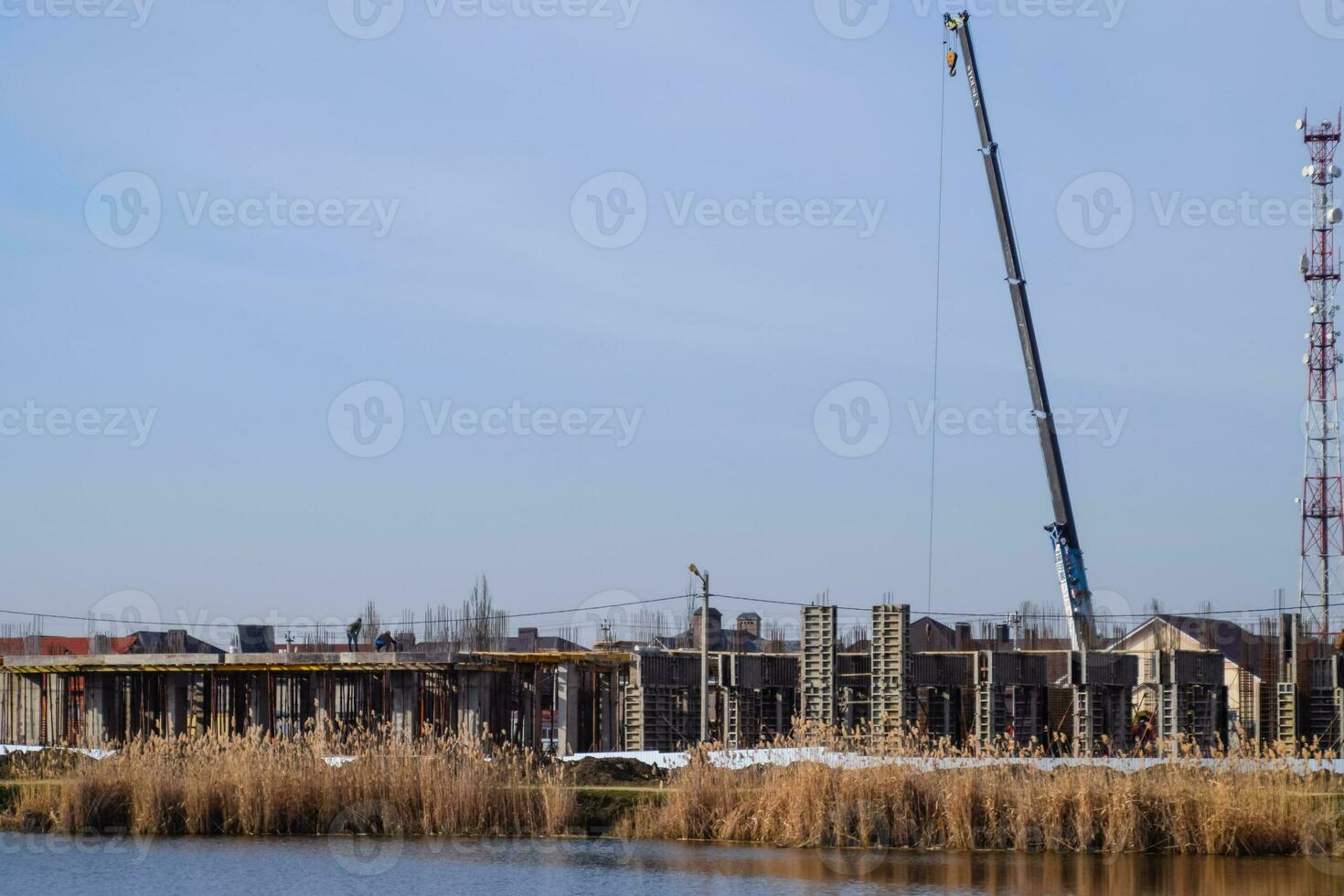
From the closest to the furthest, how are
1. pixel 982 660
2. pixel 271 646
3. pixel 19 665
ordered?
pixel 982 660, pixel 19 665, pixel 271 646

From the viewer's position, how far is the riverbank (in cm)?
2616

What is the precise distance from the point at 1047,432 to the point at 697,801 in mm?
18871

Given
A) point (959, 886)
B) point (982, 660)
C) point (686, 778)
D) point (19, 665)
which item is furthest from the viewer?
point (19, 665)

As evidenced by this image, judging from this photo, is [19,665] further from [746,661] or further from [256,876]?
[256,876]

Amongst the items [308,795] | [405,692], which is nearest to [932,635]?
[405,692]

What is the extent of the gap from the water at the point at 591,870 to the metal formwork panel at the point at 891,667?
43.1 ft

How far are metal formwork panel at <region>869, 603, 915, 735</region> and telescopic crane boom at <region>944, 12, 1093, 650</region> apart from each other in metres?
4.77

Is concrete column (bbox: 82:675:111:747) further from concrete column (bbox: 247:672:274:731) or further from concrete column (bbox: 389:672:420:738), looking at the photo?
concrete column (bbox: 389:672:420:738)

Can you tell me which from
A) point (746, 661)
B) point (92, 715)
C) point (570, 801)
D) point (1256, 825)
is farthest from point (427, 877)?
point (92, 715)

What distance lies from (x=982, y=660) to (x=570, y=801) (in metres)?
15.2

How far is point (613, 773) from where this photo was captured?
113 feet

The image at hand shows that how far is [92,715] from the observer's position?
158ft

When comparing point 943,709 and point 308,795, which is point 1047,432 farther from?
point 308,795

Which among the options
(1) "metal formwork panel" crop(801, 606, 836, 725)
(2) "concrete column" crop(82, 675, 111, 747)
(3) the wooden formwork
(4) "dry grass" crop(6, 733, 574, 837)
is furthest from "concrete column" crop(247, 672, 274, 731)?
(3) the wooden formwork
